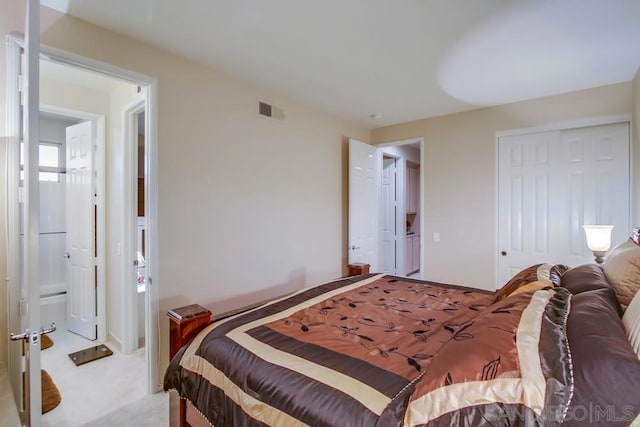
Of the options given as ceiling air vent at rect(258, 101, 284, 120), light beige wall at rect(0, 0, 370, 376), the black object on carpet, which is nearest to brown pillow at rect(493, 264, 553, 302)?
light beige wall at rect(0, 0, 370, 376)

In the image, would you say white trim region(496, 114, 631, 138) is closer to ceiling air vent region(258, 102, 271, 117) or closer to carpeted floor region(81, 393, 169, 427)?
ceiling air vent region(258, 102, 271, 117)

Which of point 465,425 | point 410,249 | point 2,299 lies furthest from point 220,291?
point 410,249

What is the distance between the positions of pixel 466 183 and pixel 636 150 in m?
1.44

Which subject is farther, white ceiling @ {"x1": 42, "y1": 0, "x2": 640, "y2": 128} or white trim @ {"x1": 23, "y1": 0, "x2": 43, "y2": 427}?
white ceiling @ {"x1": 42, "y1": 0, "x2": 640, "y2": 128}

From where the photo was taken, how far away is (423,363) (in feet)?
4.06

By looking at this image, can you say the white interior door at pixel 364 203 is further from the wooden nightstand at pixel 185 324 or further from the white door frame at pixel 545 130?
the wooden nightstand at pixel 185 324

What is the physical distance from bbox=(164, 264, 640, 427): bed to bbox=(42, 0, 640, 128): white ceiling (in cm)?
157

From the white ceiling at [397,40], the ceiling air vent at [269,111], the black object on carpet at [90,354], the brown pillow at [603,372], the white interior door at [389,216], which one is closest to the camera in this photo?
the brown pillow at [603,372]

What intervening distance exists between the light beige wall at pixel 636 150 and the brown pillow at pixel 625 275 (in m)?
1.62

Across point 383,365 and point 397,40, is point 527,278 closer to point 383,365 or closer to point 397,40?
point 383,365

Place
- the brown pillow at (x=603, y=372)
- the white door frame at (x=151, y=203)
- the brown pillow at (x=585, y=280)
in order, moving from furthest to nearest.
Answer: the white door frame at (x=151, y=203) → the brown pillow at (x=585, y=280) → the brown pillow at (x=603, y=372)

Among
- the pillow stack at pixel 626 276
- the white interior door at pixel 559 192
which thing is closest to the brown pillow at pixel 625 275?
the pillow stack at pixel 626 276

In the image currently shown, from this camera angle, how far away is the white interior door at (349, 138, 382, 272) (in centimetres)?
401

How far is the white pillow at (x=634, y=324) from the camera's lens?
0.91 m
